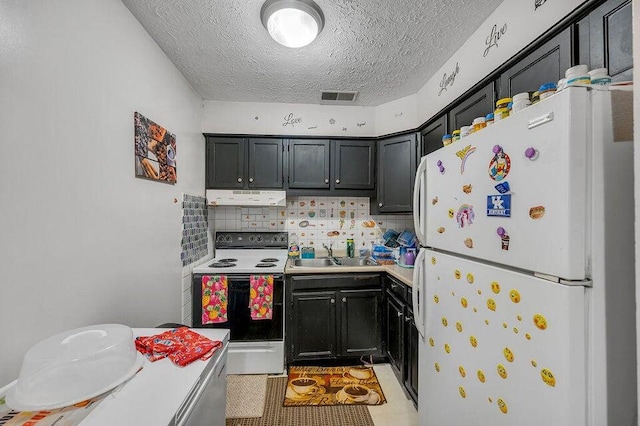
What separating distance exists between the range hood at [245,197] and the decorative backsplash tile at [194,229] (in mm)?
120

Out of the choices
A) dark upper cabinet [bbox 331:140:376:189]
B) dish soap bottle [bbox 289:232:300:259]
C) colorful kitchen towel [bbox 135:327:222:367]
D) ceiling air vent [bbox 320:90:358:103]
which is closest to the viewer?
colorful kitchen towel [bbox 135:327:222:367]

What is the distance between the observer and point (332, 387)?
2088mm

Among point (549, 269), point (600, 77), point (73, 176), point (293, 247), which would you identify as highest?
point (600, 77)

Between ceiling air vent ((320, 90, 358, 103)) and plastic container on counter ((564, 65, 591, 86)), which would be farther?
ceiling air vent ((320, 90, 358, 103))

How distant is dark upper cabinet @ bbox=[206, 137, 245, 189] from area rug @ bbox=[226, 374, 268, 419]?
173 cm

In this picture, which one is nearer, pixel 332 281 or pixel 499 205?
pixel 499 205

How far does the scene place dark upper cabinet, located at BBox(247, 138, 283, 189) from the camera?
2.64 meters

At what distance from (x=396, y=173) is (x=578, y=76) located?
1.81 m

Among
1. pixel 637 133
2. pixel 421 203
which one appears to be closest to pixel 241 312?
pixel 421 203

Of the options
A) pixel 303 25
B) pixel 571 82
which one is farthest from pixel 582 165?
pixel 303 25

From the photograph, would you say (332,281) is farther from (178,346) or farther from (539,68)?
(539,68)

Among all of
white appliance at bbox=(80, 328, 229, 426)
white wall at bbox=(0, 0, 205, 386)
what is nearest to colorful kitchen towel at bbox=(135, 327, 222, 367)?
white appliance at bbox=(80, 328, 229, 426)

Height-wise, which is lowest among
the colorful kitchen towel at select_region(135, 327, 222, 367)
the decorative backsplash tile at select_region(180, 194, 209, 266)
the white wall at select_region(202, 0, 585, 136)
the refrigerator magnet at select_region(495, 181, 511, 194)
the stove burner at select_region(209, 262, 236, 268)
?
the colorful kitchen towel at select_region(135, 327, 222, 367)

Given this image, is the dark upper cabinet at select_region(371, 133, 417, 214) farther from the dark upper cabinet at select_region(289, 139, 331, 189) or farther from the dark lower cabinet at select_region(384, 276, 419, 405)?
the dark lower cabinet at select_region(384, 276, 419, 405)
